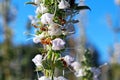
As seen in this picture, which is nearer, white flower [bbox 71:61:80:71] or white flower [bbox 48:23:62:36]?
white flower [bbox 48:23:62:36]

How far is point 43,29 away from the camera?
3283 millimetres

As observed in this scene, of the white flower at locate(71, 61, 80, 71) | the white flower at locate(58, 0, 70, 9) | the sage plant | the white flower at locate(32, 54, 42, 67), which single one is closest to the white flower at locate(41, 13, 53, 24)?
the sage plant

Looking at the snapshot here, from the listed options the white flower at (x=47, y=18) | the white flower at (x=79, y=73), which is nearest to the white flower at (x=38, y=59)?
the white flower at (x=47, y=18)

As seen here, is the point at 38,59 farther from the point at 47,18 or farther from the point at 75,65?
the point at 75,65

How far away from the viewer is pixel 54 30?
321 centimetres

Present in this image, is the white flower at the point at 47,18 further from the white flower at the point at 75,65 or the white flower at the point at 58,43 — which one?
the white flower at the point at 75,65

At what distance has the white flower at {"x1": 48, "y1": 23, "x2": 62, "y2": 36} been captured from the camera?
3203 millimetres

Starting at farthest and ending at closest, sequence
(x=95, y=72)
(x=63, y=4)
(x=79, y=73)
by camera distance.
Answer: (x=79, y=73) → (x=95, y=72) → (x=63, y=4)

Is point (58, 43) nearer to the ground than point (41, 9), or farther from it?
nearer to the ground

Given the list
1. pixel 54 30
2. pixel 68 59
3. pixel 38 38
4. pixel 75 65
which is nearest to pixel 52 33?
pixel 54 30

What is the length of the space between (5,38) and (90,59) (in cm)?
1263

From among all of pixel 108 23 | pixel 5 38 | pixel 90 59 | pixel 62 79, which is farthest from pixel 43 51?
pixel 5 38

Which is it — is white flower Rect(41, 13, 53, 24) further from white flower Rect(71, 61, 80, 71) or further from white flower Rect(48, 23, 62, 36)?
white flower Rect(71, 61, 80, 71)

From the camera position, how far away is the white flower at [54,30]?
3203 mm
